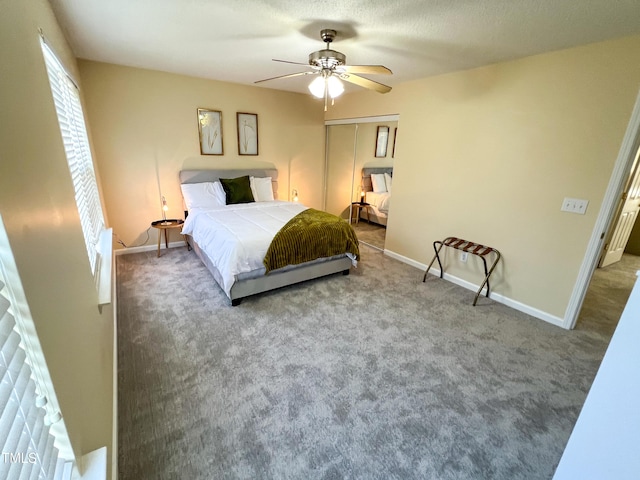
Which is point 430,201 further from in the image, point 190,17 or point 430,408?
point 190,17

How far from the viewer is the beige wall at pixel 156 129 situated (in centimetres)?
343

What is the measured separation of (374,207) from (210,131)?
8.86 feet

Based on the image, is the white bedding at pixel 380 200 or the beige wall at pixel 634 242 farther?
the white bedding at pixel 380 200

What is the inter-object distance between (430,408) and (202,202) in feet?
11.5

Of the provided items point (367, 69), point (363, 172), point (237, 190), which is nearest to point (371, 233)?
point (363, 172)

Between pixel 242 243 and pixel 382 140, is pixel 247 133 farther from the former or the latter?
pixel 242 243

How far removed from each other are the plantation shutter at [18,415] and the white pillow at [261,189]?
378cm

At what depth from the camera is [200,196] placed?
3941 mm

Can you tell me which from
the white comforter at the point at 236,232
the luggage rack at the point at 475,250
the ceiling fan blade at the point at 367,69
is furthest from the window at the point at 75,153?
the luggage rack at the point at 475,250

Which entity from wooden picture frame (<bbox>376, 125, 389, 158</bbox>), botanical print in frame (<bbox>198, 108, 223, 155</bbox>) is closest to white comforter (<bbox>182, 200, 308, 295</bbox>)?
botanical print in frame (<bbox>198, 108, 223, 155</bbox>)

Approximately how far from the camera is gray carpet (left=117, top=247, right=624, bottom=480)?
1.43 m

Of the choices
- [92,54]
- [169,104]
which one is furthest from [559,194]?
[92,54]

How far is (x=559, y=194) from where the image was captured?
8.14ft

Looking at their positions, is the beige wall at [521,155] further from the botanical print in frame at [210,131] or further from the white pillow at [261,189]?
the botanical print in frame at [210,131]
